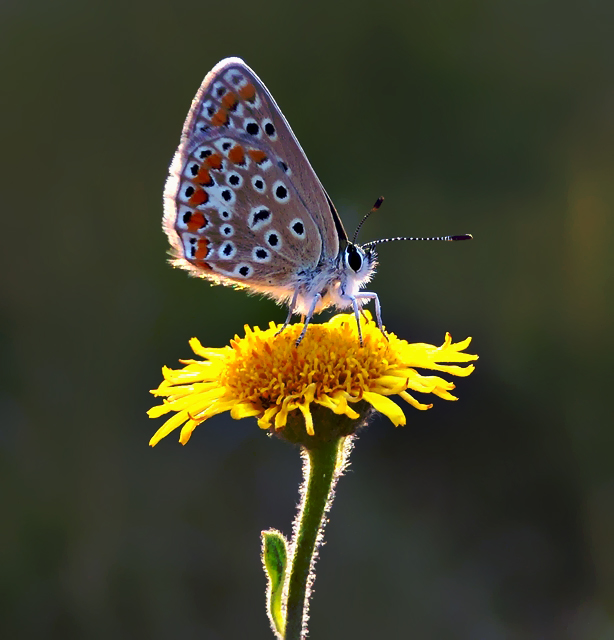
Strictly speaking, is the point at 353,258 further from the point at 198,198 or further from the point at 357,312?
the point at 198,198

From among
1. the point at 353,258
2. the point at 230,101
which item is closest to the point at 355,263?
the point at 353,258

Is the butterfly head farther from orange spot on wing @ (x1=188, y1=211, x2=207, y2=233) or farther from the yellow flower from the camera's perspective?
orange spot on wing @ (x1=188, y1=211, x2=207, y2=233)

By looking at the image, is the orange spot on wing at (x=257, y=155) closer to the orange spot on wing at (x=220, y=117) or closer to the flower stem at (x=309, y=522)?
the orange spot on wing at (x=220, y=117)

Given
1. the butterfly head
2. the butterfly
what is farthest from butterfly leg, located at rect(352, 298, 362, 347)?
the butterfly head

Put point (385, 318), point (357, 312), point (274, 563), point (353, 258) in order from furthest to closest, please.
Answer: point (385, 318) → point (353, 258) → point (357, 312) → point (274, 563)

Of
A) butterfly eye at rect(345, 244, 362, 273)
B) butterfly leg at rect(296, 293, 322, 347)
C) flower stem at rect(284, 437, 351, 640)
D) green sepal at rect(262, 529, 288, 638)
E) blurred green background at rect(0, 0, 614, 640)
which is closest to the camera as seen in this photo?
flower stem at rect(284, 437, 351, 640)

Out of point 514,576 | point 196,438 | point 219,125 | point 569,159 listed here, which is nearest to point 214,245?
point 219,125

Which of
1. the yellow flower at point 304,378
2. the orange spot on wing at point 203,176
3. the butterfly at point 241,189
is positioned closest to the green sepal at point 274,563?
the yellow flower at point 304,378
